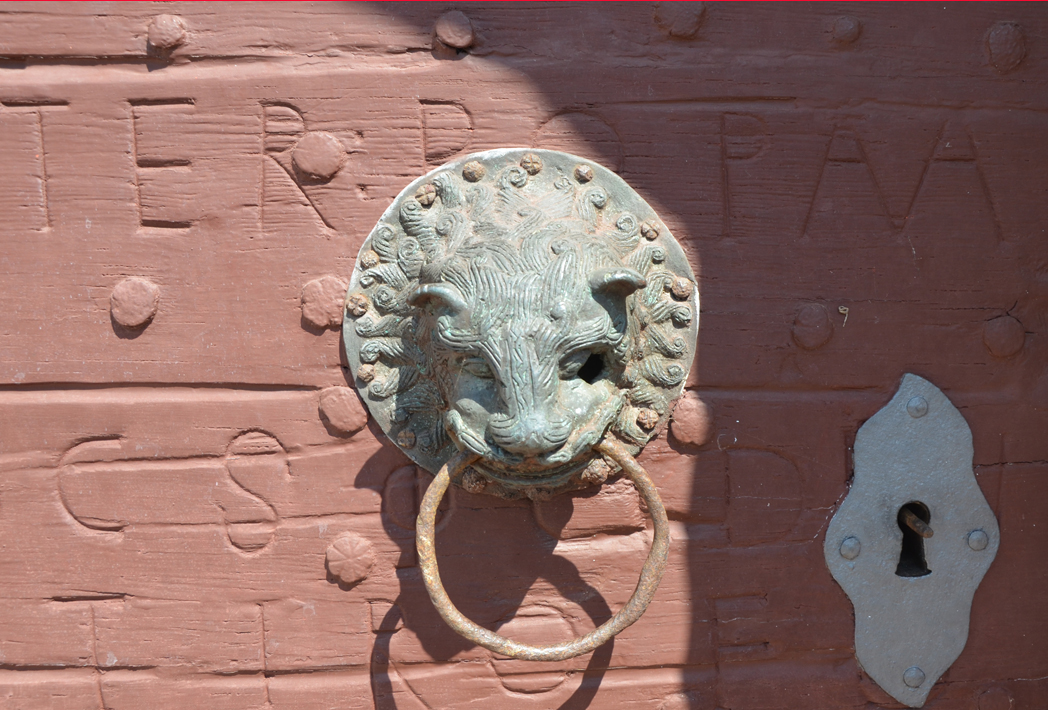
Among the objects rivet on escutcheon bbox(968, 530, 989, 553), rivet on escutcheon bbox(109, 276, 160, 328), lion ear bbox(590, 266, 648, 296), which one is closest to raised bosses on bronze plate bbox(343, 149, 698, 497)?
lion ear bbox(590, 266, 648, 296)

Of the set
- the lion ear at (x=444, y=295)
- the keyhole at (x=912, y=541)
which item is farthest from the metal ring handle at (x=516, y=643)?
the keyhole at (x=912, y=541)

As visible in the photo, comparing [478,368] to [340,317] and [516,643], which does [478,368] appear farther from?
[516,643]

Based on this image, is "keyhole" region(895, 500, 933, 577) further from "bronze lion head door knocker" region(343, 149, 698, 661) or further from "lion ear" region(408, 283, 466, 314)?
"lion ear" region(408, 283, 466, 314)

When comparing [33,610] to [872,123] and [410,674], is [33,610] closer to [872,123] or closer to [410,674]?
[410,674]

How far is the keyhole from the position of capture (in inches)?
64.7

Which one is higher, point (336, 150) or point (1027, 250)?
point (336, 150)

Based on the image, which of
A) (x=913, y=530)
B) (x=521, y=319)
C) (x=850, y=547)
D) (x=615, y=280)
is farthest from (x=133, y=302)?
(x=913, y=530)

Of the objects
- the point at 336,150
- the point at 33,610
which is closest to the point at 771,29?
the point at 336,150

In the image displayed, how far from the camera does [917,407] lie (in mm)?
1618

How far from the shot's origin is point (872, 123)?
158 cm

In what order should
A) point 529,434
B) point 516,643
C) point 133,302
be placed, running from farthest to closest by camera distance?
point 133,302 < point 516,643 < point 529,434

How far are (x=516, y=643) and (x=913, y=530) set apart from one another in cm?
83

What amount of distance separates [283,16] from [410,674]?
1.27 metres

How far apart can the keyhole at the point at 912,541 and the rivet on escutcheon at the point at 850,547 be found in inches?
3.5
